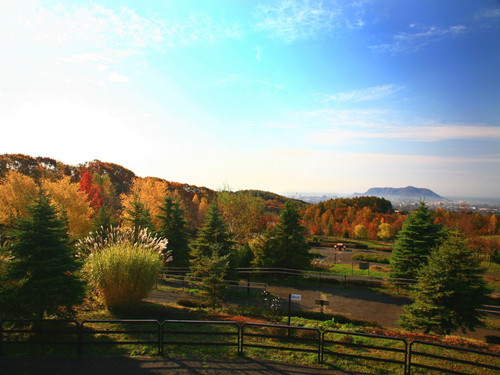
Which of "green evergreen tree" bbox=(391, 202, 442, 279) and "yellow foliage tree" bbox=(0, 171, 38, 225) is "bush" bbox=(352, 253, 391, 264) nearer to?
"green evergreen tree" bbox=(391, 202, 442, 279)

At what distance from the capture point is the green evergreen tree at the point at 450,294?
35.5ft

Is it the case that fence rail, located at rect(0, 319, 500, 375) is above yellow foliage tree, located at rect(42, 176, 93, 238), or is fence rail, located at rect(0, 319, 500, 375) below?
below

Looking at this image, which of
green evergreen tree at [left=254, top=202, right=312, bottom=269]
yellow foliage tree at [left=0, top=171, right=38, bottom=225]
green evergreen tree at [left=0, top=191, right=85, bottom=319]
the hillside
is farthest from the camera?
the hillside

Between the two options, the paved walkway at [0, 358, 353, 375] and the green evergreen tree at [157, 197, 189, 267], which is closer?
the paved walkway at [0, 358, 353, 375]

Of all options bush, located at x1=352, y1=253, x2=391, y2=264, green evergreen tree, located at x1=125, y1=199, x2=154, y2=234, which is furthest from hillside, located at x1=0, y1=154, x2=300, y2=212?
green evergreen tree, located at x1=125, y1=199, x2=154, y2=234

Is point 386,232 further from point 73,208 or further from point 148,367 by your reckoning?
point 148,367

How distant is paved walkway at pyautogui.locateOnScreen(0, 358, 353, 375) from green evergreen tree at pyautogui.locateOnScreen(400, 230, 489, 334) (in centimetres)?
671

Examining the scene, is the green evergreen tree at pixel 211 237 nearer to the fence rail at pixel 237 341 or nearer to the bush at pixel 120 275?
the bush at pixel 120 275

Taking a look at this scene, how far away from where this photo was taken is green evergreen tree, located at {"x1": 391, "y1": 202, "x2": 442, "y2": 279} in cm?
2050

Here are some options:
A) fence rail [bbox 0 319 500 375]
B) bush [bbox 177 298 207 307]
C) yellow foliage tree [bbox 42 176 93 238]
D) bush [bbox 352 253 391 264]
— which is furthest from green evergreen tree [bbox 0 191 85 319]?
bush [bbox 352 253 391 264]

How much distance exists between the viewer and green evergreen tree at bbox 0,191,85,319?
7707mm

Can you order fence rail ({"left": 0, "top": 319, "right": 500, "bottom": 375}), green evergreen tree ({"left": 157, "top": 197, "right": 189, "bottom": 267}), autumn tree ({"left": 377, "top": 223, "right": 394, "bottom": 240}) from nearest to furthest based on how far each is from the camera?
fence rail ({"left": 0, "top": 319, "right": 500, "bottom": 375})
green evergreen tree ({"left": 157, "top": 197, "right": 189, "bottom": 267})
autumn tree ({"left": 377, "top": 223, "right": 394, "bottom": 240})

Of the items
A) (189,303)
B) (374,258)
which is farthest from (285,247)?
(374,258)

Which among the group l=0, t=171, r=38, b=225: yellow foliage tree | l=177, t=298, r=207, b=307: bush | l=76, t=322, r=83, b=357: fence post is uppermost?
l=0, t=171, r=38, b=225: yellow foliage tree
